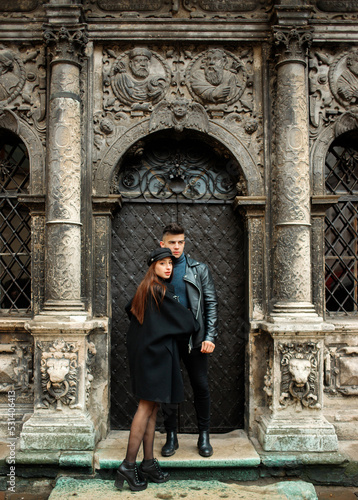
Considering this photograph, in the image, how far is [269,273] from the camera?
516 cm

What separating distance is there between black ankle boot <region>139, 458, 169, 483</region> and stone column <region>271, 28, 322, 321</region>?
197 cm

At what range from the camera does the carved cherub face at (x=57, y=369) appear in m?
4.46

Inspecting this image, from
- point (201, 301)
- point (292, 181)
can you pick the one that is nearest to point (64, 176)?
point (201, 301)

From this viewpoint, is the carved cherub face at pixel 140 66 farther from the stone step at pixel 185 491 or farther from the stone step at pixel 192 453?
the stone step at pixel 185 491

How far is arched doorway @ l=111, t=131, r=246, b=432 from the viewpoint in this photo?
541 centimetres

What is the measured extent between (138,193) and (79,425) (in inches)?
109

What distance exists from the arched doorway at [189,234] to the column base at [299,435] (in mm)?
905

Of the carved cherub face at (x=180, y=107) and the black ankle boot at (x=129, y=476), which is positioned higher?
the carved cherub face at (x=180, y=107)

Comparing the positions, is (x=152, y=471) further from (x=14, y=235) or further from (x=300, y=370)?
(x=14, y=235)

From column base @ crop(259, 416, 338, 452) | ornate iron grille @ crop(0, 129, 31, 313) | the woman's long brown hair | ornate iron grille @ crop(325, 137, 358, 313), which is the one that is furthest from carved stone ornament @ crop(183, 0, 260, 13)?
column base @ crop(259, 416, 338, 452)

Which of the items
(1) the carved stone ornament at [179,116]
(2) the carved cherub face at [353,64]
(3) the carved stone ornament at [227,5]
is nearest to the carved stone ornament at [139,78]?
(1) the carved stone ornament at [179,116]

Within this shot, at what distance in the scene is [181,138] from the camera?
5.48 meters

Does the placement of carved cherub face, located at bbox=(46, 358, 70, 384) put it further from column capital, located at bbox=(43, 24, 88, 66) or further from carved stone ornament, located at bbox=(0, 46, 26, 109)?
column capital, located at bbox=(43, 24, 88, 66)

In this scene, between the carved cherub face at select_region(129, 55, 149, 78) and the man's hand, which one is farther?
the carved cherub face at select_region(129, 55, 149, 78)
